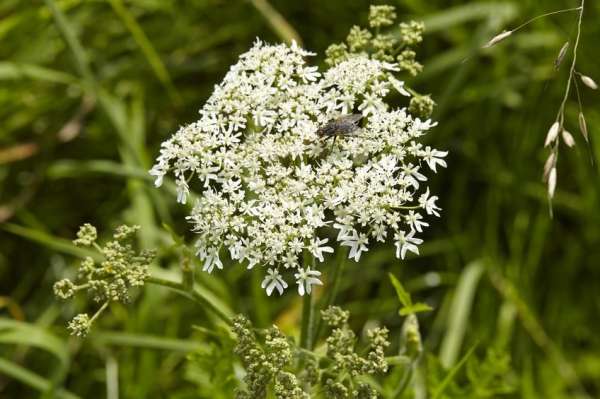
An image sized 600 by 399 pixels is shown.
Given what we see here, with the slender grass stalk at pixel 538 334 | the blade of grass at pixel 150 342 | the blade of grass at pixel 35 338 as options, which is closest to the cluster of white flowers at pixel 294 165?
the blade of grass at pixel 150 342

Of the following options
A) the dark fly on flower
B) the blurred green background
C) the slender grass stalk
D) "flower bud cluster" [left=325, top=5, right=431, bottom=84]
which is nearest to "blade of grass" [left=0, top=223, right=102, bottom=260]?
the blurred green background

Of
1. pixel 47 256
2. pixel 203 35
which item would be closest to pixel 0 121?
pixel 47 256

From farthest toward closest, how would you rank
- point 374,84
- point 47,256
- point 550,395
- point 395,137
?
point 47,256
point 550,395
point 374,84
point 395,137

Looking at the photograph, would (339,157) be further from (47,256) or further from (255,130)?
(47,256)

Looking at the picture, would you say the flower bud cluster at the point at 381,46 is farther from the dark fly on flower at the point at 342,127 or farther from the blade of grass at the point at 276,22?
the blade of grass at the point at 276,22

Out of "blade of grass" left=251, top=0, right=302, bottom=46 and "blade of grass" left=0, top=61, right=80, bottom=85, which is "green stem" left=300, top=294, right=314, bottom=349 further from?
"blade of grass" left=0, top=61, right=80, bottom=85

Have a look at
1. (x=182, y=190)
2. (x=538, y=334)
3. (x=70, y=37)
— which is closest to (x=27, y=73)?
(x=70, y=37)
